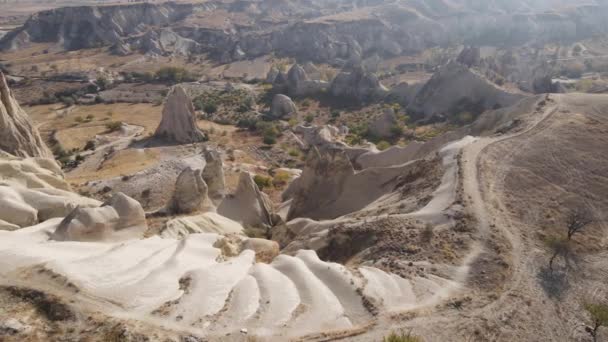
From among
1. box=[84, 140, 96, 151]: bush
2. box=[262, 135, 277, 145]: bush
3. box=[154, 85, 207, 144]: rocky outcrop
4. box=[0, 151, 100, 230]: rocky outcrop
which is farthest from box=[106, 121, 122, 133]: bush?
box=[0, 151, 100, 230]: rocky outcrop

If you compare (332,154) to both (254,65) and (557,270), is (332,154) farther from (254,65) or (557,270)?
(254,65)

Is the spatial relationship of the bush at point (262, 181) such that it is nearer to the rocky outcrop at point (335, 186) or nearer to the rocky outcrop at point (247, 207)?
the rocky outcrop at point (335, 186)

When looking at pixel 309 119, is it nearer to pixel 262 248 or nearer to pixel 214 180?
pixel 214 180

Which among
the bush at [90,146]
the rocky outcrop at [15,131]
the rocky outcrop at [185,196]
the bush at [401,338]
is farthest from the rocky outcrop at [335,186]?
the bush at [90,146]

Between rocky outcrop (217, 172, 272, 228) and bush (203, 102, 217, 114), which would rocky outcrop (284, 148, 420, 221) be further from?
bush (203, 102, 217, 114)

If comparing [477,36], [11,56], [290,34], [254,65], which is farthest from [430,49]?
[11,56]
